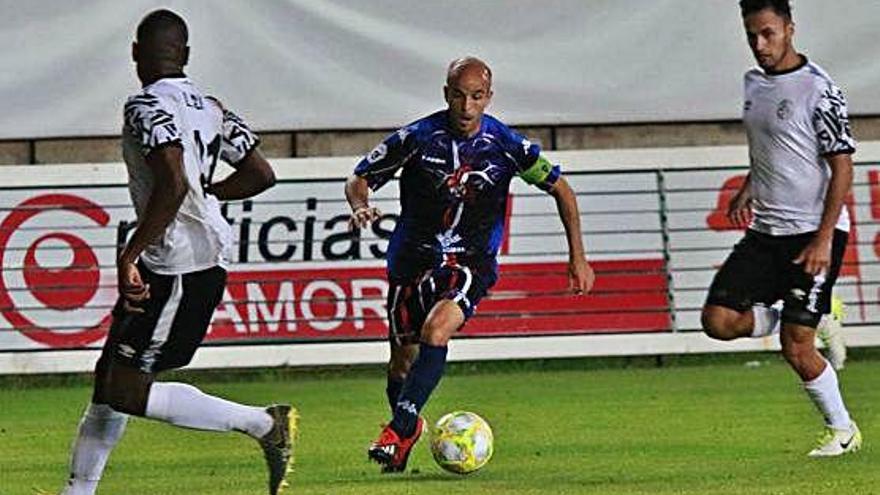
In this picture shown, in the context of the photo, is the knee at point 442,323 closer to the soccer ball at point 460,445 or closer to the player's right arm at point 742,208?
the soccer ball at point 460,445

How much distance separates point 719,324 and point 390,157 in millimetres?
1607

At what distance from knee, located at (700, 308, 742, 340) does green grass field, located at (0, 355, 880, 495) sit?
1.70ft

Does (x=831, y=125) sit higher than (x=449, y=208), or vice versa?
(x=831, y=125)

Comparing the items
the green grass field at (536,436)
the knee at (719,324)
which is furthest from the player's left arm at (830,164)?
the green grass field at (536,436)

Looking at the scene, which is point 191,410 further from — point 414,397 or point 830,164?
point 830,164

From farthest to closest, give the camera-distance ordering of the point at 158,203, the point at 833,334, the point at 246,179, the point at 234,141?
the point at 833,334 → the point at 246,179 → the point at 234,141 → the point at 158,203

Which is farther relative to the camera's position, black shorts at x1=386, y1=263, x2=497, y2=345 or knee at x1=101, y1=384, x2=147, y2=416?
black shorts at x1=386, y1=263, x2=497, y2=345

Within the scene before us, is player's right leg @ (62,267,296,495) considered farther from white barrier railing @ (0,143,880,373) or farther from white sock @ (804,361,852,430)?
white barrier railing @ (0,143,880,373)

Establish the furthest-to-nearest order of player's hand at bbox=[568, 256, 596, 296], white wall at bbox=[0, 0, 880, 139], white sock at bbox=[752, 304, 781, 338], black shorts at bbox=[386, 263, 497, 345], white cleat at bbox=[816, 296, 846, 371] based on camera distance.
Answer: white wall at bbox=[0, 0, 880, 139], white cleat at bbox=[816, 296, 846, 371], white sock at bbox=[752, 304, 781, 338], black shorts at bbox=[386, 263, 497, 345], player's hand at bbox=[568, 256, 596, 296]

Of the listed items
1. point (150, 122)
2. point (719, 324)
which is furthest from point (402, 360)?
point (150, 122)

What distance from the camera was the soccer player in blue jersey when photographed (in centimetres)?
1008

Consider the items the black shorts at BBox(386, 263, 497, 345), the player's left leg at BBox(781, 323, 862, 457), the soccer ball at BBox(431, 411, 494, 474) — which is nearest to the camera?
the soccer ball at BBox(431, 411, 494, 474)

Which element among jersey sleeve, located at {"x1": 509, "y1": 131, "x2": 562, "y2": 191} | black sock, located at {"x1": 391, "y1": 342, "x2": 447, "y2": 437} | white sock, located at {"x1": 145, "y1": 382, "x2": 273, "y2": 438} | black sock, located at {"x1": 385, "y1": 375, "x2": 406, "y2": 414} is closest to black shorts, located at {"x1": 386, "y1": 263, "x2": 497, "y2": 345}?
black sock, located at {"x1": 385, "y1": 375, "x2": 406, "y2": 414}

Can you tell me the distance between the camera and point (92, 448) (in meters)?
8.27
